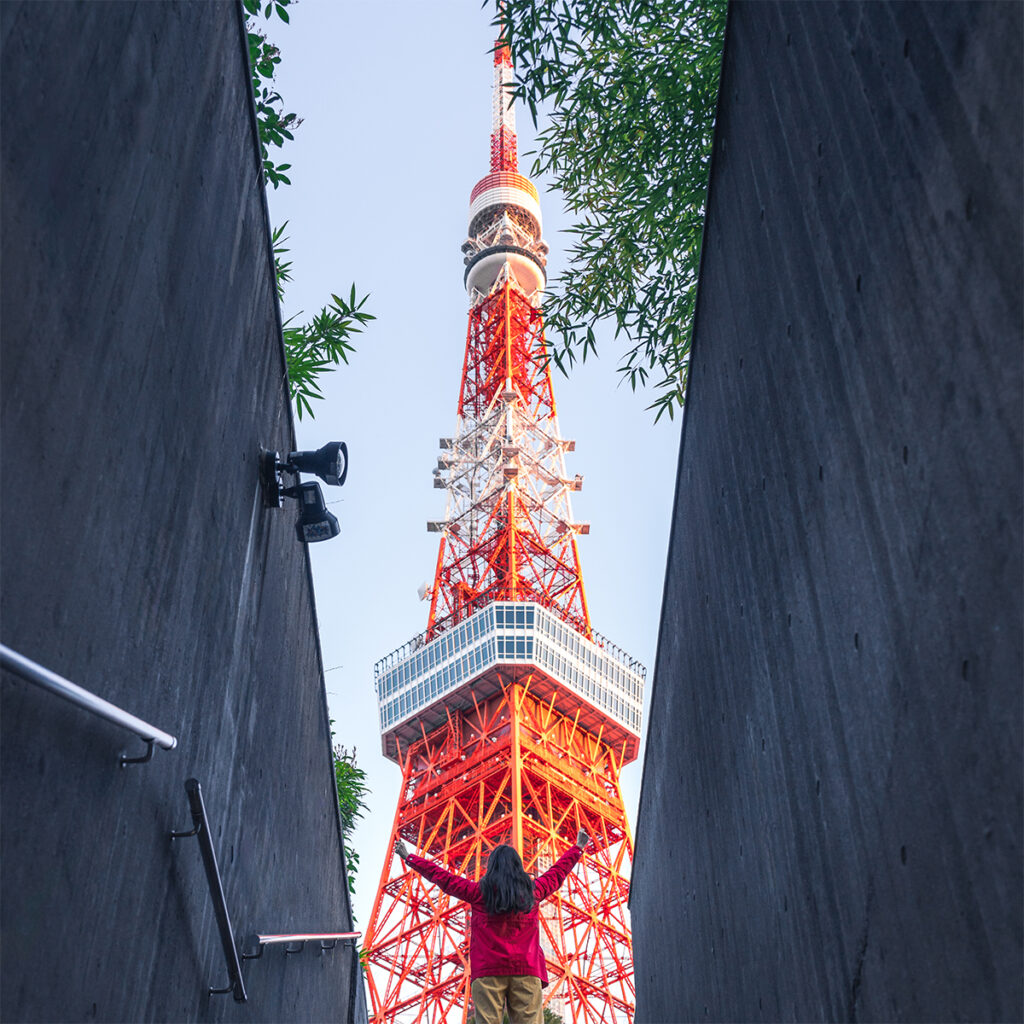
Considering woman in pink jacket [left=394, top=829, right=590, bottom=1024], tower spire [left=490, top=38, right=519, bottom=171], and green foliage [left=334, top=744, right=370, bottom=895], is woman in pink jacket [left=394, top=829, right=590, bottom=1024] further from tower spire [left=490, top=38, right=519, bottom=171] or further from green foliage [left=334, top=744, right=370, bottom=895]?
tower spire [left=490, top=38, right=519, bottom=171]

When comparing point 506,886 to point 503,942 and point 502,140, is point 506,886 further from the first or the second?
point 502,140

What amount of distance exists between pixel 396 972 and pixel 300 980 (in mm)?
31654

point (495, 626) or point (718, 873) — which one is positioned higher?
point (495, 626)

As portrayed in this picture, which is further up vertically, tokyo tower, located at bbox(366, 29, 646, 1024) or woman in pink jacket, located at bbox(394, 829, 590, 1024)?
tokyo tower, located at bbox(366, 29, 646, 1024)

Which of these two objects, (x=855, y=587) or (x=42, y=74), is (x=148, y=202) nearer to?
(x=42, y=74)

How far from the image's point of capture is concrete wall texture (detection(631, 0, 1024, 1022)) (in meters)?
1.64

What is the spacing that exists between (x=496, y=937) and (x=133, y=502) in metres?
3.12

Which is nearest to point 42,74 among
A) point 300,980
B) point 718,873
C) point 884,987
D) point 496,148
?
point 884,987

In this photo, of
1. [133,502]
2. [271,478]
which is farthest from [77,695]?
[271,478]

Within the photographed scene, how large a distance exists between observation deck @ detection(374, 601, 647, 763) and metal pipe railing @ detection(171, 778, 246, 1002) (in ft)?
124

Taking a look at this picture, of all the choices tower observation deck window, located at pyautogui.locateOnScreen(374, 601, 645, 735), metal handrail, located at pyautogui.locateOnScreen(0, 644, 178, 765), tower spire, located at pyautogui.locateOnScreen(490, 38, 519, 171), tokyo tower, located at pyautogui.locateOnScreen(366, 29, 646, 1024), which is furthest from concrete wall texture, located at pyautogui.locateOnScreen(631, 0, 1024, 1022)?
tower spire, located at pyautogui.locateOnScreen(490, 38, 519, 171)

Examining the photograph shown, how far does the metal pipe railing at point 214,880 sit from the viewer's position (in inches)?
125

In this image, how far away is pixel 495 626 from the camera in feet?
→ 139

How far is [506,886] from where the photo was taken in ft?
16.3
